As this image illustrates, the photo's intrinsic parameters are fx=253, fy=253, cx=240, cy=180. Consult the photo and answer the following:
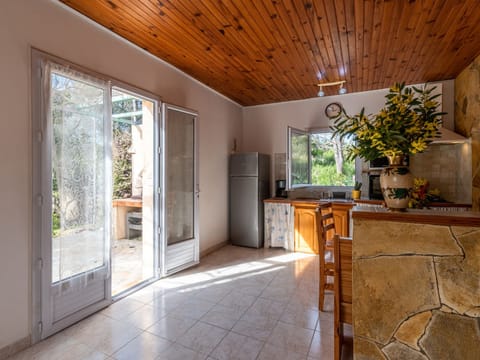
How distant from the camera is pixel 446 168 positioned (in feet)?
12.3


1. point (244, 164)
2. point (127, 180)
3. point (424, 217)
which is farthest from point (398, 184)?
point (127, 180)

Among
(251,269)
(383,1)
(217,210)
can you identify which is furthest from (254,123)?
(383,1)

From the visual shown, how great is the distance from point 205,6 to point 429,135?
6.33 ft

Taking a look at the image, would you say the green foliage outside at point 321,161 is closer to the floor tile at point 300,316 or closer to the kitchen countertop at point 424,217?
the floor tile at point 300,316

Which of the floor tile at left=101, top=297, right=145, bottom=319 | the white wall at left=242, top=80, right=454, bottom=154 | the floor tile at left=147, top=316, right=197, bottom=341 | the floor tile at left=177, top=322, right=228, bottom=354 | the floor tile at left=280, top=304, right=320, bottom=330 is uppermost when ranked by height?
the white wall at left=242, top=80, right=454, bottom=154

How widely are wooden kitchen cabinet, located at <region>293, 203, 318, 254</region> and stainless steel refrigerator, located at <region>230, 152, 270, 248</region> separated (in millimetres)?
646

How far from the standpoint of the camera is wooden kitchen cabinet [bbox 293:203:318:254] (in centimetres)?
420

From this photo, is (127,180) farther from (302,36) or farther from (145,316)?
(302,36)

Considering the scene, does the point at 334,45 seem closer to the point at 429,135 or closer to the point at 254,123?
the point at 429,135

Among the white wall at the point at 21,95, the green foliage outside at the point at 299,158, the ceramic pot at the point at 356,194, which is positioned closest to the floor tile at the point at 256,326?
the white wall at the point at 21,95

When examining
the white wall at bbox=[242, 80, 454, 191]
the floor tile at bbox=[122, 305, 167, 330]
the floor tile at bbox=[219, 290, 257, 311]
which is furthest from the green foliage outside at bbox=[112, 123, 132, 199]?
the floor tile at bbox=[219, 290, 257, 311]

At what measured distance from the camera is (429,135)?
1.45 metres

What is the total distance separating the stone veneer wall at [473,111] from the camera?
10.0 ft

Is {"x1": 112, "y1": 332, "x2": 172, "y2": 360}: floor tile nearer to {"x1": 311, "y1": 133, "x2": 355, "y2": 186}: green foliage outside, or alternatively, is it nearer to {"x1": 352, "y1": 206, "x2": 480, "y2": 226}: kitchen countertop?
{"x1": 352, "y1": 206, "x2": 480, "y2": 226}: kitchen countertop
